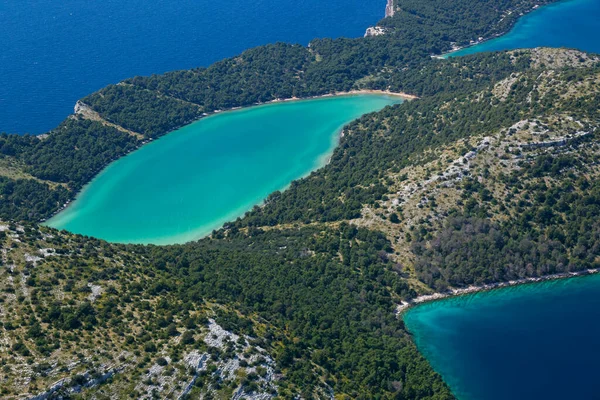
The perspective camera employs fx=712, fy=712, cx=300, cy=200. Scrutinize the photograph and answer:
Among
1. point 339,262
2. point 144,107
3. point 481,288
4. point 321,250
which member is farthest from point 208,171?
point 481,288

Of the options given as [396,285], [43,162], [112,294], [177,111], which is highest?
[177,111]

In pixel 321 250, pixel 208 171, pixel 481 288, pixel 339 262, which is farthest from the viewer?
pixel 208 171

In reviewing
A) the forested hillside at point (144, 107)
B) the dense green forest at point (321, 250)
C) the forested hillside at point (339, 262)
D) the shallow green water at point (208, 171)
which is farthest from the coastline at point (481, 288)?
the forested hillside at point (144, 107)

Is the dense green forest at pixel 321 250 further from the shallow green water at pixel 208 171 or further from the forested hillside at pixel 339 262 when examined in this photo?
the shallow green water at pixel 208 171

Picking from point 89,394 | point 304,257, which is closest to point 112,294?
point 89,394

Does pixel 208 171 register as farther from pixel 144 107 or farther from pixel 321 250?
pixel 321 250

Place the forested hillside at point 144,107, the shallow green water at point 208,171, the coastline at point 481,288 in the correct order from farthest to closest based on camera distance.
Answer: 1. the forested hillside at point 144,107
2. the shallow green water at point 208,171
3. the coastline at point 481,288

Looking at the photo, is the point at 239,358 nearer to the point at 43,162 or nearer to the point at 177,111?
the point at 43,162

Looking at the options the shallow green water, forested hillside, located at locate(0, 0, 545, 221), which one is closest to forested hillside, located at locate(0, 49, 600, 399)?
the shallow green water
